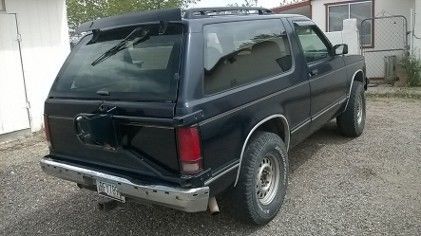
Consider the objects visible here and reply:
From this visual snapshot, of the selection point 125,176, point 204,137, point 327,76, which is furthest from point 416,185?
point 125,176

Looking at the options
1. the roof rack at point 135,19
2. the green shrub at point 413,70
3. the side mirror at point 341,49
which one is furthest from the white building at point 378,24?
the roof rack at point 135,19

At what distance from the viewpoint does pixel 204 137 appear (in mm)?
2975

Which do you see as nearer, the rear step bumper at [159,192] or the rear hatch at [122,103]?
the rear step bumper at [159,192]

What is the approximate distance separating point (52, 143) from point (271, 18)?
2.43 meters

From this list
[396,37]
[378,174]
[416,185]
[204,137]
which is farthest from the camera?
[396,37]

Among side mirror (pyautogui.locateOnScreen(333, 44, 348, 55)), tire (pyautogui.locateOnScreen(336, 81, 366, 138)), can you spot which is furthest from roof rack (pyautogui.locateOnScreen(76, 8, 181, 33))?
tire (pyautogui.locateOnScreen(336, 81, 366, 138))

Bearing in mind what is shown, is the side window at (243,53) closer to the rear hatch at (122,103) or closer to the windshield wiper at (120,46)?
the rear hatch at (122,103)

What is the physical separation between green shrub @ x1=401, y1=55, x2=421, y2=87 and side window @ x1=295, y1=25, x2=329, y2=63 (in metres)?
6.26

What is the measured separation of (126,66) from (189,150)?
0.93 meters

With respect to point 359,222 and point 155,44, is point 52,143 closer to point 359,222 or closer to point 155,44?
point 155,44

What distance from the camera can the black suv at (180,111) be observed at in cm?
296

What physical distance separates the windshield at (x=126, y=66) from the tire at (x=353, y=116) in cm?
349

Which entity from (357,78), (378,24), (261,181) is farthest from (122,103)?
(378,24)

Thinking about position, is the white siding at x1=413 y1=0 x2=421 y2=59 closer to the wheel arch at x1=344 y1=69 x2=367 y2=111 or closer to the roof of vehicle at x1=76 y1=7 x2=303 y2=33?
the wheel arch at x1=344 y1=69 x2=367 y2=111
